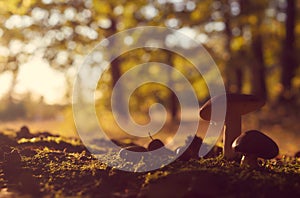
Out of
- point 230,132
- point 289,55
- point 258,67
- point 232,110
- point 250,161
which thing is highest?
point 289,55

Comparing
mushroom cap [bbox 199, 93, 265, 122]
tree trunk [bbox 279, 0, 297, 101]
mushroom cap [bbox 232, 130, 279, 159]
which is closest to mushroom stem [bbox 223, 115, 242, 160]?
mushroom cap [bbox 199, 93, 265, 122]

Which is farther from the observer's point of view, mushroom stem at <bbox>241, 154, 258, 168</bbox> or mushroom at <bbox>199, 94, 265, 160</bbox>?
mushroom at <bbox>199, 94, 265, 160</bbox>

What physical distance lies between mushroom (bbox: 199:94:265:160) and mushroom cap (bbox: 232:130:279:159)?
2.80 ft

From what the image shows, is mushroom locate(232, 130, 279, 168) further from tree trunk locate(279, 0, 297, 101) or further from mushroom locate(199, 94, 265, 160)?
tree trunk locate(279, 0, 297, 101)

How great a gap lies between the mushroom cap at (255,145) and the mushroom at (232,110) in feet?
2.80

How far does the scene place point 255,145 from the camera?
7906 mm

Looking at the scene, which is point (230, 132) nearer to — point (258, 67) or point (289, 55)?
point (258, 67)

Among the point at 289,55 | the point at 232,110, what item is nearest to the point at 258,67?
the point at 289,55

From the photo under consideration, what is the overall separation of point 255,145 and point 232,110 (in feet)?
3.84

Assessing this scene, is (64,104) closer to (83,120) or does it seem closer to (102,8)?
(83,120)

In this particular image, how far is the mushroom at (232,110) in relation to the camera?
8703 mm

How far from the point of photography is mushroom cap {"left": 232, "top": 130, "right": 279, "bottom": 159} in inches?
310

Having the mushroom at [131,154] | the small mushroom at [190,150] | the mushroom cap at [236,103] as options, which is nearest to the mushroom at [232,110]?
the mushroom cap at [236,103]

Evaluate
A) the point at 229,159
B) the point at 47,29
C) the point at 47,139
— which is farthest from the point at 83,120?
the point at 229,159
